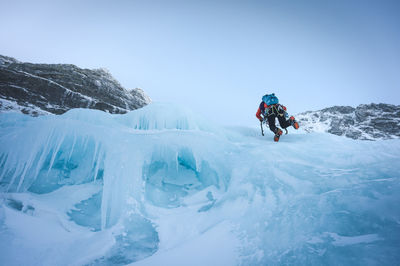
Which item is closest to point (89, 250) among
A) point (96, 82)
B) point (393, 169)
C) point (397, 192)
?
point (397, 192)

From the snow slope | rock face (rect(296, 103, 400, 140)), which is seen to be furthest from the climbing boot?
rock face (rect(296, 103, 400, 140))

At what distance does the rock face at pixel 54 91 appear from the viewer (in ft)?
81.6

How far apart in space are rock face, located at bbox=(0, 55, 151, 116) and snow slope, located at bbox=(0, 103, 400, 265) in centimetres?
2315

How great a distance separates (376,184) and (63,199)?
23.3 feet

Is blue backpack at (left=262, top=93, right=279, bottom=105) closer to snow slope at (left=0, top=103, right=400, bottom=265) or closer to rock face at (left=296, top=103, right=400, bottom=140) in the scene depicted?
snow slope at (left=0, top=103, right=400, bottom=265)

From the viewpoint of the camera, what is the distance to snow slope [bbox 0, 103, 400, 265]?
262 centimetres

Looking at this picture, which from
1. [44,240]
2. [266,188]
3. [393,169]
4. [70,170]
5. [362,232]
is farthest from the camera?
[70,170]

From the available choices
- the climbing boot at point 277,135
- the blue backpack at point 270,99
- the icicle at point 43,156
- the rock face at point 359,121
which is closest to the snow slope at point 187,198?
the icicle at point 43,156

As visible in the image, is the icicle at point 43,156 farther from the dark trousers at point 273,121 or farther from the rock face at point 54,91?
the rock face at point 54,91

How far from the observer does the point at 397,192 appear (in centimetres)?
296

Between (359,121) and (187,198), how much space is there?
133121 millimetres

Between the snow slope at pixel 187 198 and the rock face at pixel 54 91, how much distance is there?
23.1 meters

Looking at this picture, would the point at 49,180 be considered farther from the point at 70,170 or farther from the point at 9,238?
the point at 9,238

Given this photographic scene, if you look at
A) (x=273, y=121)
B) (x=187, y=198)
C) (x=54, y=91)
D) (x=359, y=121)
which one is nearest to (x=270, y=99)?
(x=273, y=121)
